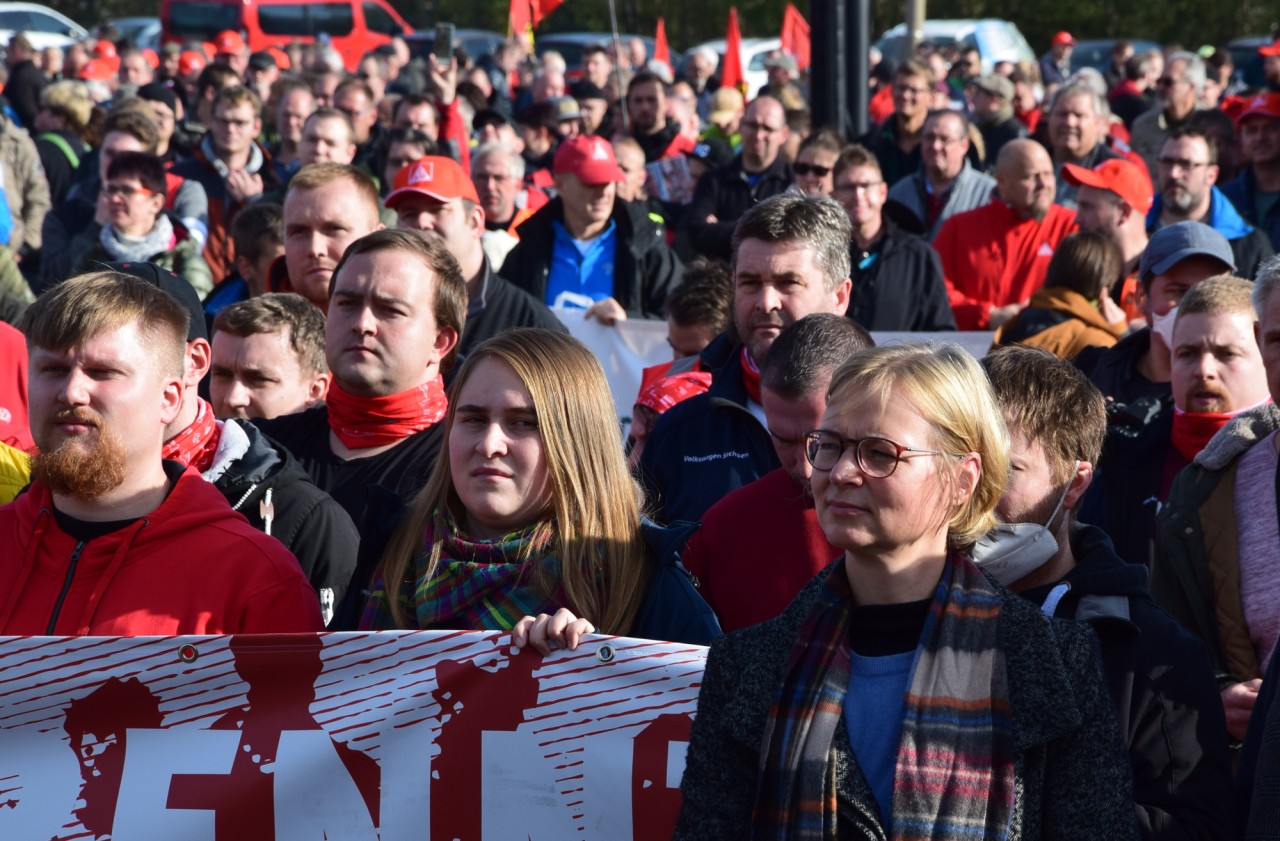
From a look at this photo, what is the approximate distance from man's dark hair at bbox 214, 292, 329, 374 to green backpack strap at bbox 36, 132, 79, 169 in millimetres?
9541

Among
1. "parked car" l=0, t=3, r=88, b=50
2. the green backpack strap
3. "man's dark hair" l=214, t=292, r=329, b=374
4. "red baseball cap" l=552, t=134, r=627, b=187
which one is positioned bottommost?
"man's dark hair" l=214, t=292, r=329, b=374

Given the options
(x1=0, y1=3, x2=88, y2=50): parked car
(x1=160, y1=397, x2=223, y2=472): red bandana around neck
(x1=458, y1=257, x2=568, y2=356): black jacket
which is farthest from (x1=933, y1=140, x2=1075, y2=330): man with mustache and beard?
(x1=0, y1=3, x2=88, y2=50): parked car

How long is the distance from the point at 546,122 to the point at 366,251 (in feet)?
35.1

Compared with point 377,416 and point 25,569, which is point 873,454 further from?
point 377,416

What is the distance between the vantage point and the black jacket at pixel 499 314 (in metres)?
6.49

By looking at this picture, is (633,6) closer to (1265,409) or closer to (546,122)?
(546,122)

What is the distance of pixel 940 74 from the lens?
2030 cm

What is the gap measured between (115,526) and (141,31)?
30.6 metres

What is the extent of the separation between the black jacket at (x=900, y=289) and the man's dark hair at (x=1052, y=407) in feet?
14.6

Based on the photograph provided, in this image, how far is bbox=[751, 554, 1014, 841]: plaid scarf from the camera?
8.59 feet

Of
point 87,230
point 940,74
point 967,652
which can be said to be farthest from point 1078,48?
point 967,652

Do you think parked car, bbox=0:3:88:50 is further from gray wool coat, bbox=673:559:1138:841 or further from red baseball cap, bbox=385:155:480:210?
gray wool coat, bbox=673:559:1138:841

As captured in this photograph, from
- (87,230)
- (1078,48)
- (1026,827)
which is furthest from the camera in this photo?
(1078,48)

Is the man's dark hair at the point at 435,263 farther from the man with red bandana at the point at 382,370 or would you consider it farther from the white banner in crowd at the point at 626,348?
the white banner in crowd at the point at 626,348
